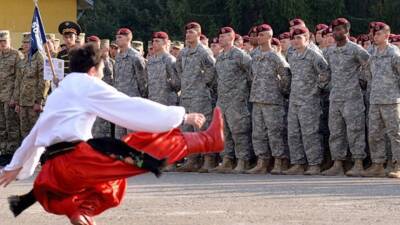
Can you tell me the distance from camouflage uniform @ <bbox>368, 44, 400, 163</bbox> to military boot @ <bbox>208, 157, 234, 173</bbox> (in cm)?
246

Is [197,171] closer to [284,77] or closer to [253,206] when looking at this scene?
[284,77]

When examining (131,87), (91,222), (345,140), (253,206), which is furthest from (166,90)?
(91,222)

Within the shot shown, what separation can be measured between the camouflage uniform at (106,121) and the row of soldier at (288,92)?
44cm

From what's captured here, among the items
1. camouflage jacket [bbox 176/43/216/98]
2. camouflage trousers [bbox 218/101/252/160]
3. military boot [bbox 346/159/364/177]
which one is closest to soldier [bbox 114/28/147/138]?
camouflage jacket [bbox 176/43/216/98]

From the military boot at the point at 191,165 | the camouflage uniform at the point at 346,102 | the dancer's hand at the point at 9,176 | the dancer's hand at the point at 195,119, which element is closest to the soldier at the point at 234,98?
the military boot at the point at 191,165

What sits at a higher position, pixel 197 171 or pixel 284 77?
pixel 284 77

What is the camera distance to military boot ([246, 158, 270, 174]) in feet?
53.6

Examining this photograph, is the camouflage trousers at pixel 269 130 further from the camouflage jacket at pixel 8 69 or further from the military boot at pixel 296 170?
the camouflage jacket at pixel 8 69

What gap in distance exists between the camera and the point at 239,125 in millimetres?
16656

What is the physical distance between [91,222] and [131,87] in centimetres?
959

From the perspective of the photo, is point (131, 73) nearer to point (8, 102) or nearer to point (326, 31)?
point (8, 102)

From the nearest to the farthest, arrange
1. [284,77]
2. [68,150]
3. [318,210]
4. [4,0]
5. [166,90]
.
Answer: [68,150] < [318,210] < [284,77] < [166,90] < [4,0]

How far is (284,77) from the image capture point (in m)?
16.1

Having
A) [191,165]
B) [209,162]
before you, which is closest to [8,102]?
[191,165]
